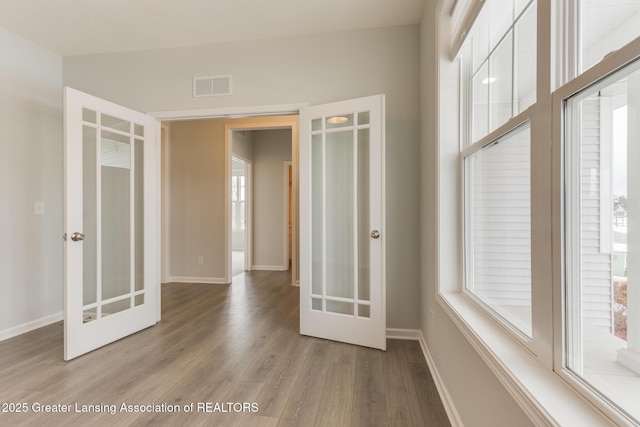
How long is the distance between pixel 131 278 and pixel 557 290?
10.7 feet

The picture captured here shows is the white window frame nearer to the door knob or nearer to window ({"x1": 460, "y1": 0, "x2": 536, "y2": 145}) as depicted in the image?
window ({"x1": 460, "y1": 0, "x2": 536, "y2": 145})

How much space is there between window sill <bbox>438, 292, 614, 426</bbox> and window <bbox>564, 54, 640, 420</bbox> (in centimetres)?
6

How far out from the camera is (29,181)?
122 inches

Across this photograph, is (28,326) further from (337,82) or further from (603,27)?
(603,27)

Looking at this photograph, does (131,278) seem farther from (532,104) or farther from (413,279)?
(532,104)

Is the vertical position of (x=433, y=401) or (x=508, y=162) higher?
(x=508, y=162)

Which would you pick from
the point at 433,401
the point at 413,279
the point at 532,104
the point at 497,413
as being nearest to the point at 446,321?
the point at 433,401

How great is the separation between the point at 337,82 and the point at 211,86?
4.06ft

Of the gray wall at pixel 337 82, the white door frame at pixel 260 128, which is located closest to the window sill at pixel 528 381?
the gray wall at pixel 337 82

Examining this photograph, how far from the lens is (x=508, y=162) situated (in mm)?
1362

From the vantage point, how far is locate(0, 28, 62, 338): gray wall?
9.57 ft

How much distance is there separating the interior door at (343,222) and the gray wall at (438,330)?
35 cm

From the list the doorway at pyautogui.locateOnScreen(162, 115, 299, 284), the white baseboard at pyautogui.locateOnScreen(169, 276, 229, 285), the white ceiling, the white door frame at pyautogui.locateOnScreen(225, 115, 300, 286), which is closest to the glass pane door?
the white ceiling

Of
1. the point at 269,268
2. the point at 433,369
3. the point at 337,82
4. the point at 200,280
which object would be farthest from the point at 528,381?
the point at 269,268
